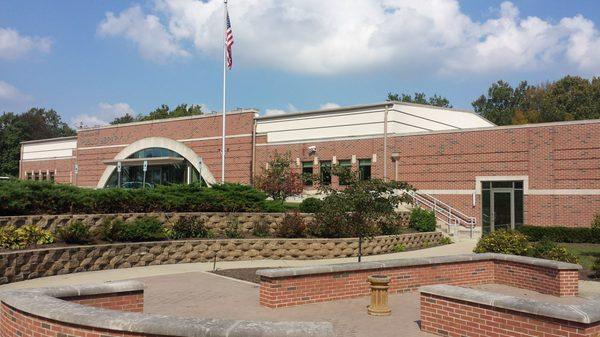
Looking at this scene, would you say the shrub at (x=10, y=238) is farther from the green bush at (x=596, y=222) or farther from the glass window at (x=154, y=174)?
the glass window at (x=154, y=174)

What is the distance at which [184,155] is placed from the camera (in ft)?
140

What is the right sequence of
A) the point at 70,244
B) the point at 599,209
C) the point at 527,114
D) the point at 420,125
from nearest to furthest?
the point at 70,244
the point at 599,209
the point at 420,125
the point at 527,114

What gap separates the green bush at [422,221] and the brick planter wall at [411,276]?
11025 mm

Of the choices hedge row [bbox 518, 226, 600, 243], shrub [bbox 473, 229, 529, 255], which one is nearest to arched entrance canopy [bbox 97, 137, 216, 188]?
hedge row [bbox 518, 226, 600, 243]

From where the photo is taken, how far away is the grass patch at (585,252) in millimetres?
17044

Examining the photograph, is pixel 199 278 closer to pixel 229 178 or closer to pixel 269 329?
pixel 269 329

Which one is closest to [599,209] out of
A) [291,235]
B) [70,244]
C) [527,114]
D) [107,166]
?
[291,235]

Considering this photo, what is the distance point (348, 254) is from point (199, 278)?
7438 mm

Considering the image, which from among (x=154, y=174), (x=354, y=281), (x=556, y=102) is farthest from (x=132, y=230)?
(x=556, y=102)

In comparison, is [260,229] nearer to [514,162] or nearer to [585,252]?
[585,252]

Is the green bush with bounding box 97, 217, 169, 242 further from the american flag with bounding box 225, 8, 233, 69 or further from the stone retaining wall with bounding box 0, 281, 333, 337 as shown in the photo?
the american flag with bounding box 225, 8, 233, 69

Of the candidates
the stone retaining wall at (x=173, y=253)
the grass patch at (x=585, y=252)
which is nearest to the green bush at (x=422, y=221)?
the stone retaining wall at (x=173, y=253)

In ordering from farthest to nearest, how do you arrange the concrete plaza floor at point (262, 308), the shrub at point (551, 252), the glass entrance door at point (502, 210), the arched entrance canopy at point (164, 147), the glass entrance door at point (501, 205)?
the arched entrance canopy at point (164, 147) → the glass entrance door at point (502, 210) → the glass entrance door at point (501, 205) → the shrub at point (551, 252) → the concrete plaza floor at point (262, 308)

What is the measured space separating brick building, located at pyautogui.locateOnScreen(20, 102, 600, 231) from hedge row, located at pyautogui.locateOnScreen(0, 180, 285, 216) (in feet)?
12.2
